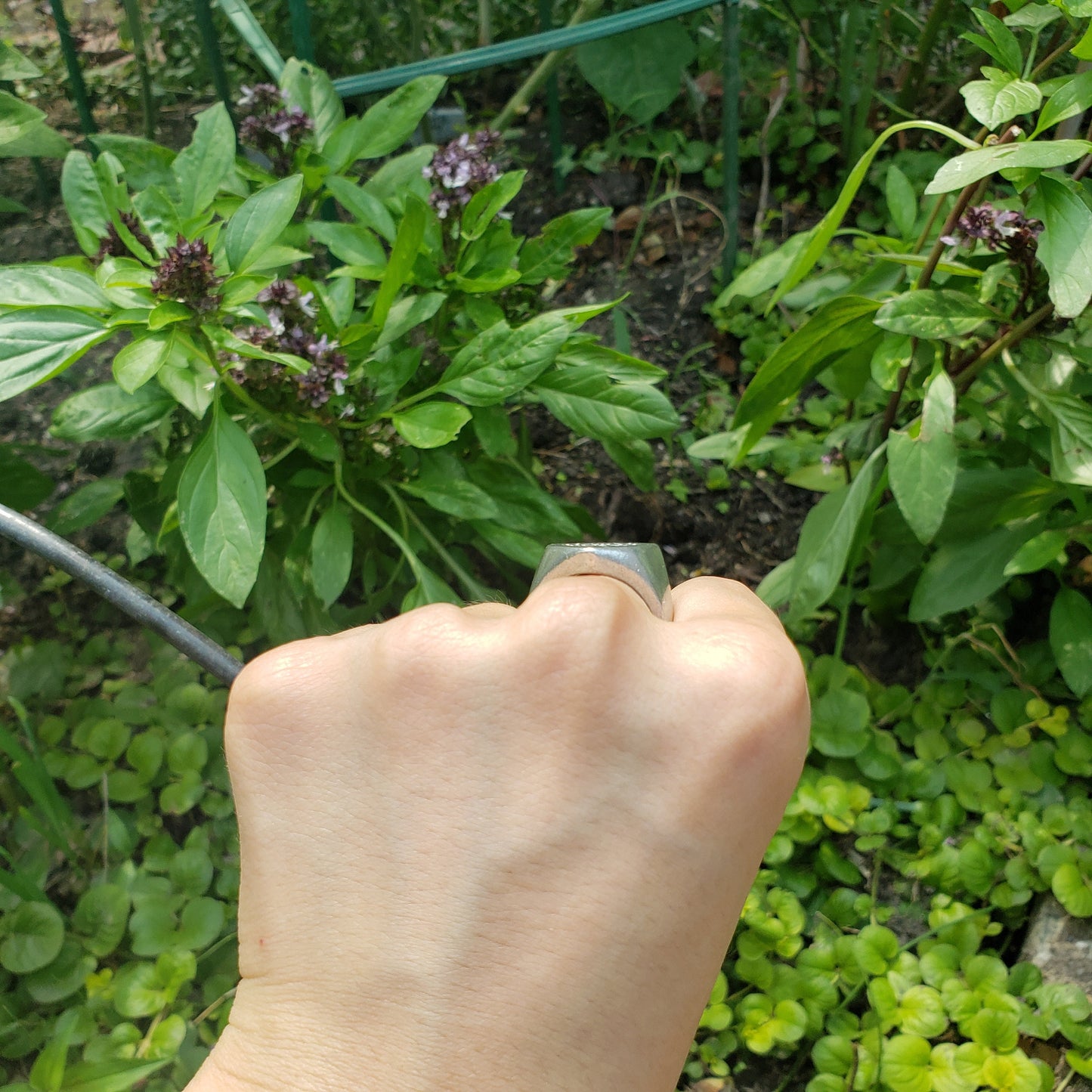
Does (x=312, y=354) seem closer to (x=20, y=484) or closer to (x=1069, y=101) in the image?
(x=20, y=484)

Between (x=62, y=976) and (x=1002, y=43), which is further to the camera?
(x=62, y=976)

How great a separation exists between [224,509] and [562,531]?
0.49 metres

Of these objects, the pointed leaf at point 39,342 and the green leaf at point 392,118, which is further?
the green leaf at point 392,118

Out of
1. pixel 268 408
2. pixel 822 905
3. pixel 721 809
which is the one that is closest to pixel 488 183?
pixel 268 408

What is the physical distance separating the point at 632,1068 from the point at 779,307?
5.55 ft

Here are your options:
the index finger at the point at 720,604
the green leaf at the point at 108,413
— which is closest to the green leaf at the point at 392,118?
the green leaf at the point at 108,413

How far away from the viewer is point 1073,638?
1343mm

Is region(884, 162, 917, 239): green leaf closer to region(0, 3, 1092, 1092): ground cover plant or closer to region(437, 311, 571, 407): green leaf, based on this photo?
region(0, 3, 1092, 1092): ground cover plant

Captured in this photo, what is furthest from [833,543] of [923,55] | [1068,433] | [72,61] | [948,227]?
[72,61]

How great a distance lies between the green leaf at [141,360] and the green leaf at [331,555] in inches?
11.2

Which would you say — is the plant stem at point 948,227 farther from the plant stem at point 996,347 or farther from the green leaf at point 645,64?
the green leaf at point 645,64

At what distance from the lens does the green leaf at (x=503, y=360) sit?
1.10 metres

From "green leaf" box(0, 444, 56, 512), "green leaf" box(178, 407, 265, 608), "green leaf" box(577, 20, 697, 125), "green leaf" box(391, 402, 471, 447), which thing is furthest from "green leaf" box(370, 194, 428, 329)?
"green leaf" box(577, 20, 697, 125)

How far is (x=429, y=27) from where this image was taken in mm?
2303
